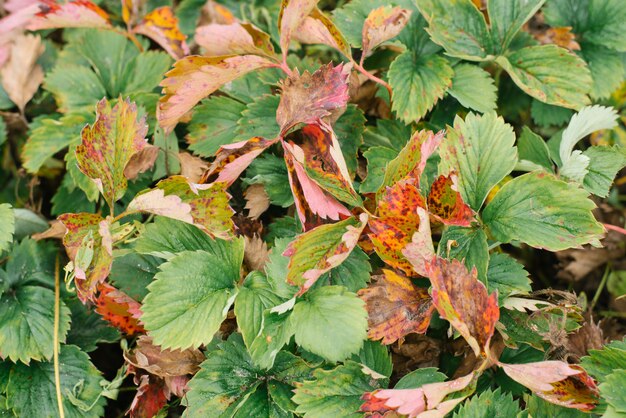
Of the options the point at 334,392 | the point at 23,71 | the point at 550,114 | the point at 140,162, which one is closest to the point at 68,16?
the point at 23,71

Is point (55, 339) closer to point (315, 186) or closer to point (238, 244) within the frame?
point (238, 244)

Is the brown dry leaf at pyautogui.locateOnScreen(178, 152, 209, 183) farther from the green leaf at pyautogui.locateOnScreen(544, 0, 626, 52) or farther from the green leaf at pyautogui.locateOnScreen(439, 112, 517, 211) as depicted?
the green leaf at pyautogui.locateOnScreen(544, 0, 626, 52)

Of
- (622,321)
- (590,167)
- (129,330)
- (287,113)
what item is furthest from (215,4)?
(622,321)

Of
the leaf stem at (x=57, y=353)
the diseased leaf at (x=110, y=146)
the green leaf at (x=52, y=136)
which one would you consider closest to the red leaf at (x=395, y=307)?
the diseased leaf at (x=110, y=146)

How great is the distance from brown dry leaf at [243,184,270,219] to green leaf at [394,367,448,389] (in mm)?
418

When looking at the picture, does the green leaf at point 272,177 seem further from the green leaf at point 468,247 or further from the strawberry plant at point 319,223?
the green leaf at point 468,247

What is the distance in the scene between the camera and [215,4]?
1485 mm

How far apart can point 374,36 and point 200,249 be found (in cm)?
52

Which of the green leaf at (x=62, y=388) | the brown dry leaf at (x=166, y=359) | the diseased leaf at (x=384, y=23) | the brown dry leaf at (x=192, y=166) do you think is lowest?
the green leaf at (x=62, y=388)

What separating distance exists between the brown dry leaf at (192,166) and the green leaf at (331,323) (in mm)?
367

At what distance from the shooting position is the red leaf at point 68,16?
49.3 inches

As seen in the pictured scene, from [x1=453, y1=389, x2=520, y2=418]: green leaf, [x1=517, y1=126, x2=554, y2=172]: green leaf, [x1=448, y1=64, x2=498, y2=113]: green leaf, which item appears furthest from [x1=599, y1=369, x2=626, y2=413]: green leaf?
[x1=448, y1=64, x2=498, y2=113]: green leaf

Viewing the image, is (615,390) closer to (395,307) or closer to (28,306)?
(395,307)

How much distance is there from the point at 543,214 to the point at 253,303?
1.65 feet
